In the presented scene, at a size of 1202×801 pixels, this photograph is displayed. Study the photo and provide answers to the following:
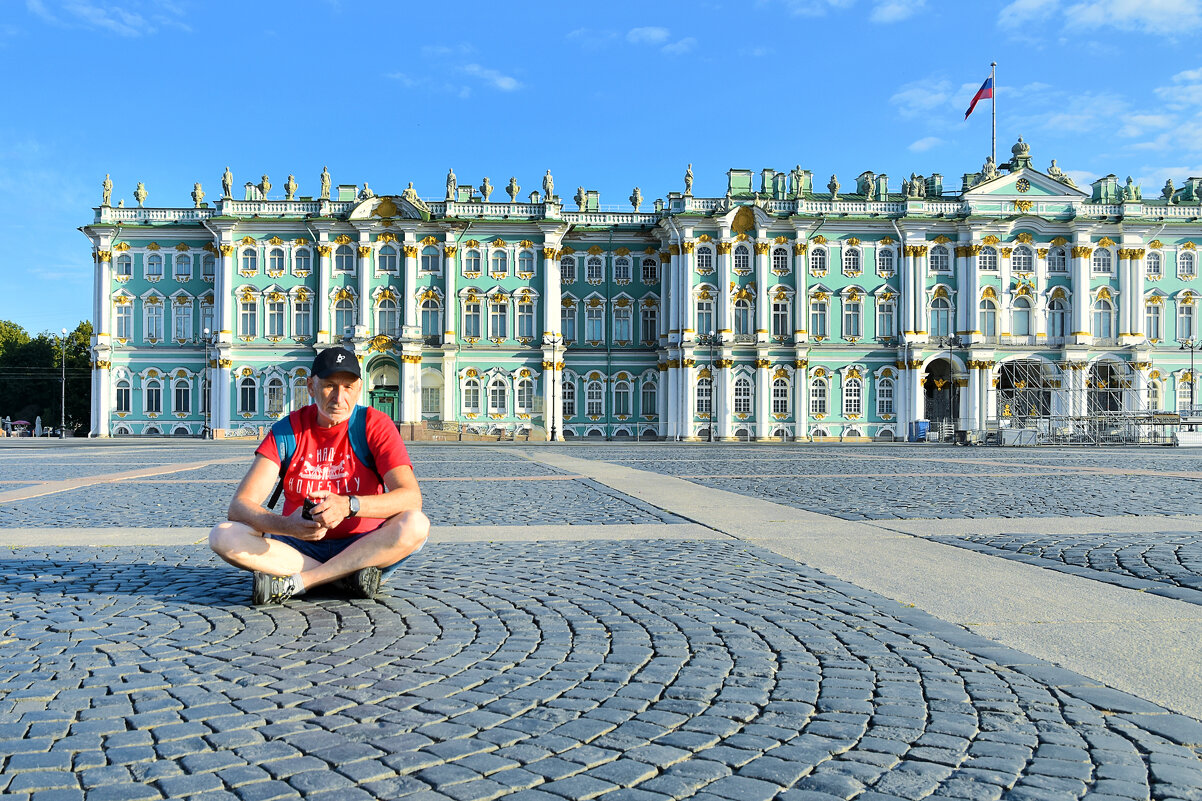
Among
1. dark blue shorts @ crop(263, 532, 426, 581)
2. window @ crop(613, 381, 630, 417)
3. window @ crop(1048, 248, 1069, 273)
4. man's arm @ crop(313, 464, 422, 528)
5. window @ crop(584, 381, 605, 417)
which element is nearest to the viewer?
man's arm @ crop(313, 464, 422, 528)

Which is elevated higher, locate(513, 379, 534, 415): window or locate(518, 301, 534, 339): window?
locate(518, 301, 534, 339): window

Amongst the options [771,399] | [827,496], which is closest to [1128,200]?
[771,399]

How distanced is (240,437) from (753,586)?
5005 centimetres

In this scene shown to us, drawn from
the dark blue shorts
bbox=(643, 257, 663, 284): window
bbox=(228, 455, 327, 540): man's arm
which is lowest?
the dark blue shorts

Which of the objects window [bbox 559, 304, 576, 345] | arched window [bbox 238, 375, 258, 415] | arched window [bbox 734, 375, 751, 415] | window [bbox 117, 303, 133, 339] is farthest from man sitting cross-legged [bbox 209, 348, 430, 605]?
window [bbox 117, 303, 133, 339]

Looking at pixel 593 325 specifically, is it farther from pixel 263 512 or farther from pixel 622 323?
pixel 263 512

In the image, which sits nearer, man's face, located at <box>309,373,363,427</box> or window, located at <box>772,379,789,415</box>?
man's face, located at <box>309,373,363,427</box>

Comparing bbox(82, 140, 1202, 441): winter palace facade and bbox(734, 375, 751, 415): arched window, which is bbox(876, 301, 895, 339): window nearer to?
bbox(82, 140, 1202, 441): winter palace facade

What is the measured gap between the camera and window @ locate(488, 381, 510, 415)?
54125 millimetres

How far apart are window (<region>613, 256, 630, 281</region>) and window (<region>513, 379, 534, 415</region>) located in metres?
8.40

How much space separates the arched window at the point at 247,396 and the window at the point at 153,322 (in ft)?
19.5

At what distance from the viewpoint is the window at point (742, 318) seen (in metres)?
54.3

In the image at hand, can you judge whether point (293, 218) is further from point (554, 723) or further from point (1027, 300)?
point (554, 723)

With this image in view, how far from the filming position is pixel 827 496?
14.1 m
